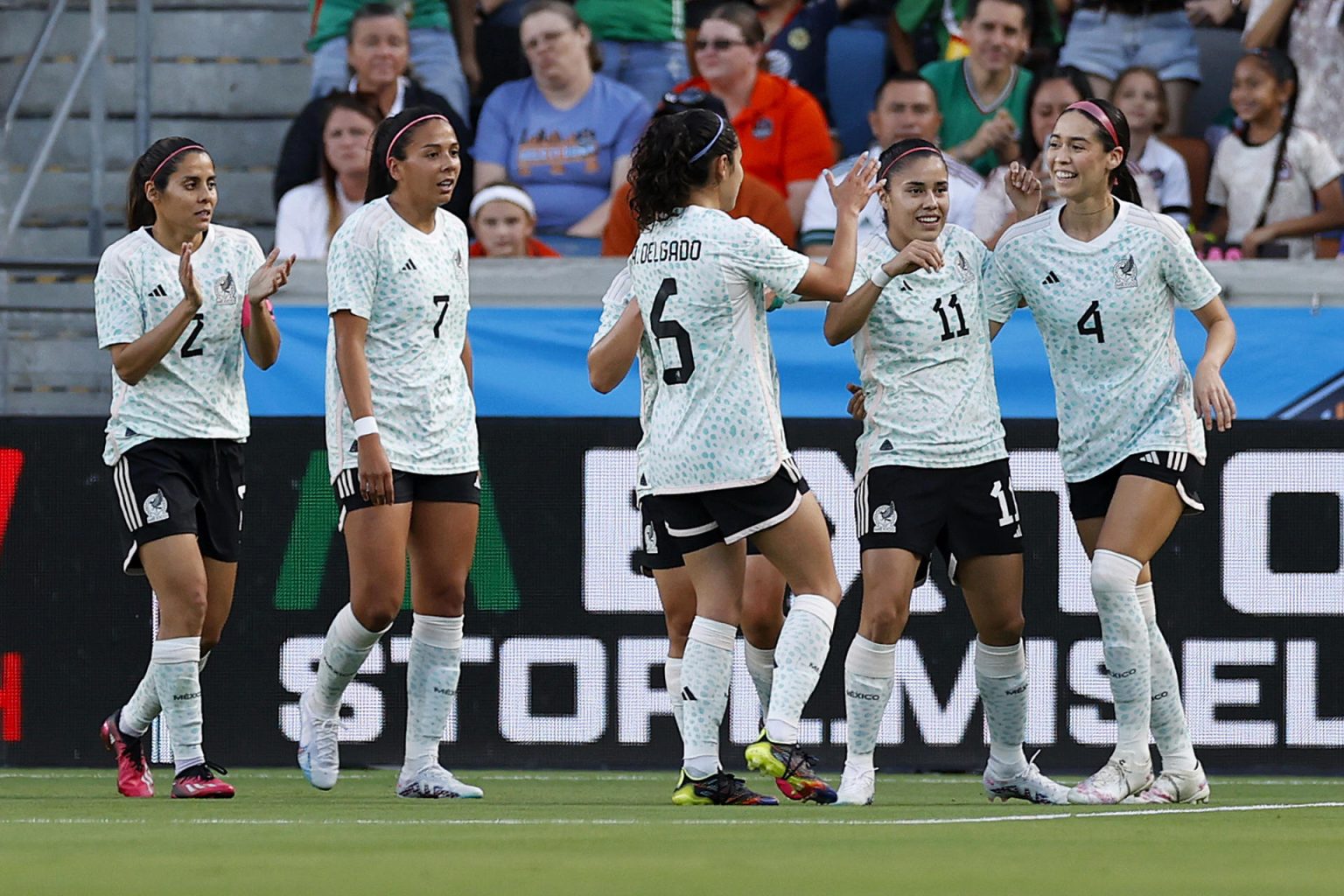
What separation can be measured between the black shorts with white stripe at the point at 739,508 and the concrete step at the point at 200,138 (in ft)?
25.0

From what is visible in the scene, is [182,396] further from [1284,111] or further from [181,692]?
[1284,111]

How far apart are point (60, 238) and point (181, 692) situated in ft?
22.3

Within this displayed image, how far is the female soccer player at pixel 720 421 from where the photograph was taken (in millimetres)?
6234

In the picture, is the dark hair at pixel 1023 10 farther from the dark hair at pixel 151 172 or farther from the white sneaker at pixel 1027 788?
the white sneaker at pixel 1027 788

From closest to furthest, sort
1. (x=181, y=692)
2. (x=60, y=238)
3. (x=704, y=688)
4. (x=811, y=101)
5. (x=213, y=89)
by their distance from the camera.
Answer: (x=704, y=688)
(x=181, y=692)
(x=811, y=101)
(x=60, y=238)
(x=213, y=89)

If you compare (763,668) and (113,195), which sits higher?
(113,195)

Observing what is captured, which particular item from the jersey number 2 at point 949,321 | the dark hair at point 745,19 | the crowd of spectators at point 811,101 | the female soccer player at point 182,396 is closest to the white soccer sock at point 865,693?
the jersey number 2 at point 949,321

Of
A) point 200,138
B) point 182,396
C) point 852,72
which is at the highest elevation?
point 852,72

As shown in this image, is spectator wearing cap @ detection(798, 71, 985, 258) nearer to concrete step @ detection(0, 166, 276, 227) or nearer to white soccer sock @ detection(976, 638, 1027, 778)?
concrete step @ detection(0, 166, 276, 227)

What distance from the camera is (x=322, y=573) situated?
351 inches

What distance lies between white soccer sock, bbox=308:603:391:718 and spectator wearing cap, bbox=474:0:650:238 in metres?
4.88

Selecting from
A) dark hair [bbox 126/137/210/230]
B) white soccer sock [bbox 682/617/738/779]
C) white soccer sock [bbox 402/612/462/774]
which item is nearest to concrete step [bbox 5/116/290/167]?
dark hair [bbox 126/137/210/230]

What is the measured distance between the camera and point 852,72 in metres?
12.5

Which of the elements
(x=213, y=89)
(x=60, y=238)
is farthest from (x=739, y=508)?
(x=213, y=89)
